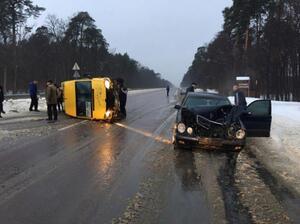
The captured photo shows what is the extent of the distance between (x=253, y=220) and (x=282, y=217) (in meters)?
0.49

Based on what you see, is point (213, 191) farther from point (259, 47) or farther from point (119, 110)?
point (259, 47)

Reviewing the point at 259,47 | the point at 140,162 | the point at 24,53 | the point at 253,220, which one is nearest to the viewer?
the point at 253,220

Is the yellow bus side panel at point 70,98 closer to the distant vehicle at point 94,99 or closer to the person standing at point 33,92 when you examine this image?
the distant vehicle at point 94,99

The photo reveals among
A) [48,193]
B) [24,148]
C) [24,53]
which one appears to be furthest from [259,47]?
[48,193]

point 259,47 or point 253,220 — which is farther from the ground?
point 259,47

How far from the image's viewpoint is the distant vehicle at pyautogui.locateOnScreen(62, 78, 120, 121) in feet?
71.1

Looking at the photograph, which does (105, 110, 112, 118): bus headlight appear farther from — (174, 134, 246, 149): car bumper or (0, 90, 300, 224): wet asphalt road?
(174, 134, 246, 149): car bumper

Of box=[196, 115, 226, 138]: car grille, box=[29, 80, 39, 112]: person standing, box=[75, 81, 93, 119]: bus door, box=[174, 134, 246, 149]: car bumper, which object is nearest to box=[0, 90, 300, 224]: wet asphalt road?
box=[174, 134, 246, 149]: car bumper

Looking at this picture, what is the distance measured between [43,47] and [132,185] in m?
82.7

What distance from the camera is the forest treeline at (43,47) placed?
213 feet

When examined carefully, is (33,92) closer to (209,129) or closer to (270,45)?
(209,129)

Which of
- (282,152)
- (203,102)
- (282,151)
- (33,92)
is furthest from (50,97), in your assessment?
(282,152)

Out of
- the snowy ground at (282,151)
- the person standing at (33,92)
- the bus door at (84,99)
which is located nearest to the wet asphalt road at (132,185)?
the snowy ground at (282,151)

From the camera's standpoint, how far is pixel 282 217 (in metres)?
6.93
